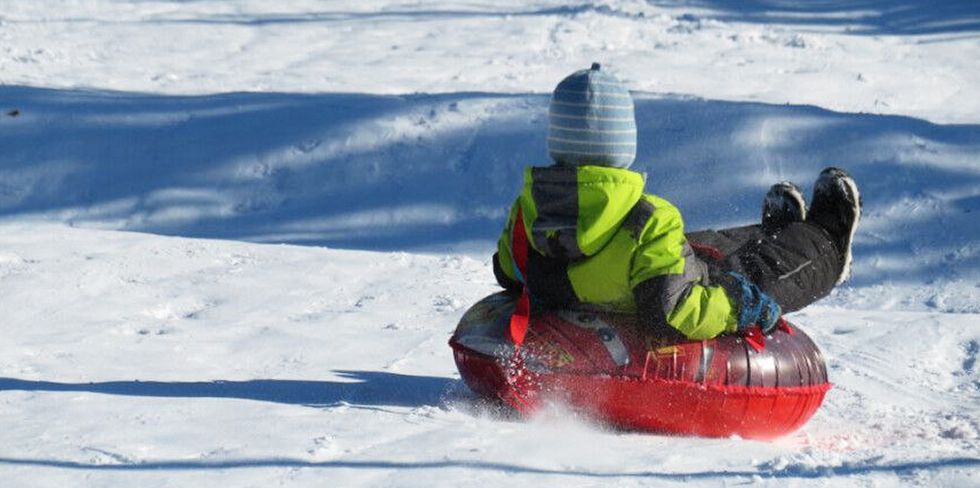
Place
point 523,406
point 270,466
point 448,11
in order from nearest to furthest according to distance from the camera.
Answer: point 270,466 < point 523,406 < point 448,11

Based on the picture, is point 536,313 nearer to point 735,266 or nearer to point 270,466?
point 735,266

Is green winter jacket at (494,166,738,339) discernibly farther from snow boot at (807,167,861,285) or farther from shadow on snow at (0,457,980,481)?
snow boot at (807,167,861,285)

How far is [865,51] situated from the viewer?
11.8m

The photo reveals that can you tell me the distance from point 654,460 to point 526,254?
2.41ft

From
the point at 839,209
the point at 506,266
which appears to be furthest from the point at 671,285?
the point at 839,209

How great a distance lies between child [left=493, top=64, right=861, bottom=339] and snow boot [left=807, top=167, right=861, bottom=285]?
16.3 inches

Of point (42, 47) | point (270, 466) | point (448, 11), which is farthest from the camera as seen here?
point (448, 11)

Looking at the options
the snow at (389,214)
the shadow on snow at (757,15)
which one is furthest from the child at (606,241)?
the shadow on snow at (757,15)

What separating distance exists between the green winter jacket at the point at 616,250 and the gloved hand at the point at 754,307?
3cm

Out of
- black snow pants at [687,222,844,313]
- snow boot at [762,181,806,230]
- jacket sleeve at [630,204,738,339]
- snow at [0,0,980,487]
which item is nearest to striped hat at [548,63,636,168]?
jacket sleeve at [630,204,738,339]

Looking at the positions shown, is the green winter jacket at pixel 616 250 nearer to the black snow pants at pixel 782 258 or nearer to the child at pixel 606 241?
the child at pixel 606 241

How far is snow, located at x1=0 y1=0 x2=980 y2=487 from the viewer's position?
140 inches

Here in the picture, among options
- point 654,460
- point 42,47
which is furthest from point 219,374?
point 42,47

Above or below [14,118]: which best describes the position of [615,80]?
above
